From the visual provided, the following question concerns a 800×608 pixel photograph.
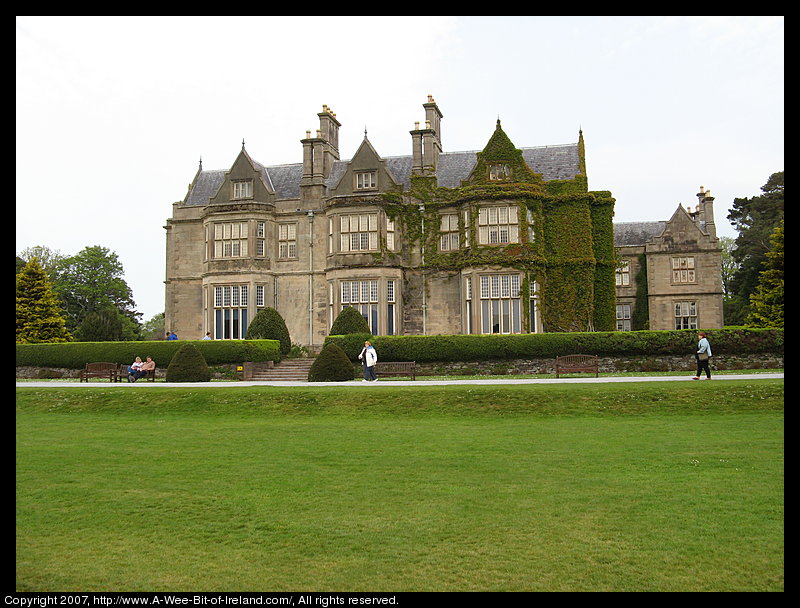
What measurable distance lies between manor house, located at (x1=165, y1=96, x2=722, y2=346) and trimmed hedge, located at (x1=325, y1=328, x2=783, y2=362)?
175 inches

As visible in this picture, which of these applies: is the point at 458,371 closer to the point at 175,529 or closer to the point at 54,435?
the point at 54,435

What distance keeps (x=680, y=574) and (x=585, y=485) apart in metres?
3.54

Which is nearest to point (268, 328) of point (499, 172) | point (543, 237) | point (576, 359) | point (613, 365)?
point (499, 172)

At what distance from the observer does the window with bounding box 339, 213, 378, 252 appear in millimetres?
38312

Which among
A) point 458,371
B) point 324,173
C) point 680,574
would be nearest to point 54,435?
point 680,574

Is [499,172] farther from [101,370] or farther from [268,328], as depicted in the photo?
[101,370]

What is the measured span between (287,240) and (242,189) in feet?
12.6

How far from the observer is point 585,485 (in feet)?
32.4

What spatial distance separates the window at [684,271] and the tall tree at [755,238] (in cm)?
650

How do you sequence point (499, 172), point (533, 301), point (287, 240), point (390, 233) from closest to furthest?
point (533, 301), point (499, 172), point (390, 233), point (287, 240)

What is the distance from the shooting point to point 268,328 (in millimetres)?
35688

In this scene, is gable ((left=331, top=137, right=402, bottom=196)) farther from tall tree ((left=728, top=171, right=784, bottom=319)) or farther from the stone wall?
tall tree ((left=728, top=171, right=784, bottom=319))

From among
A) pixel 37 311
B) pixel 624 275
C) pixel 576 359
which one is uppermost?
pixel 624 275
